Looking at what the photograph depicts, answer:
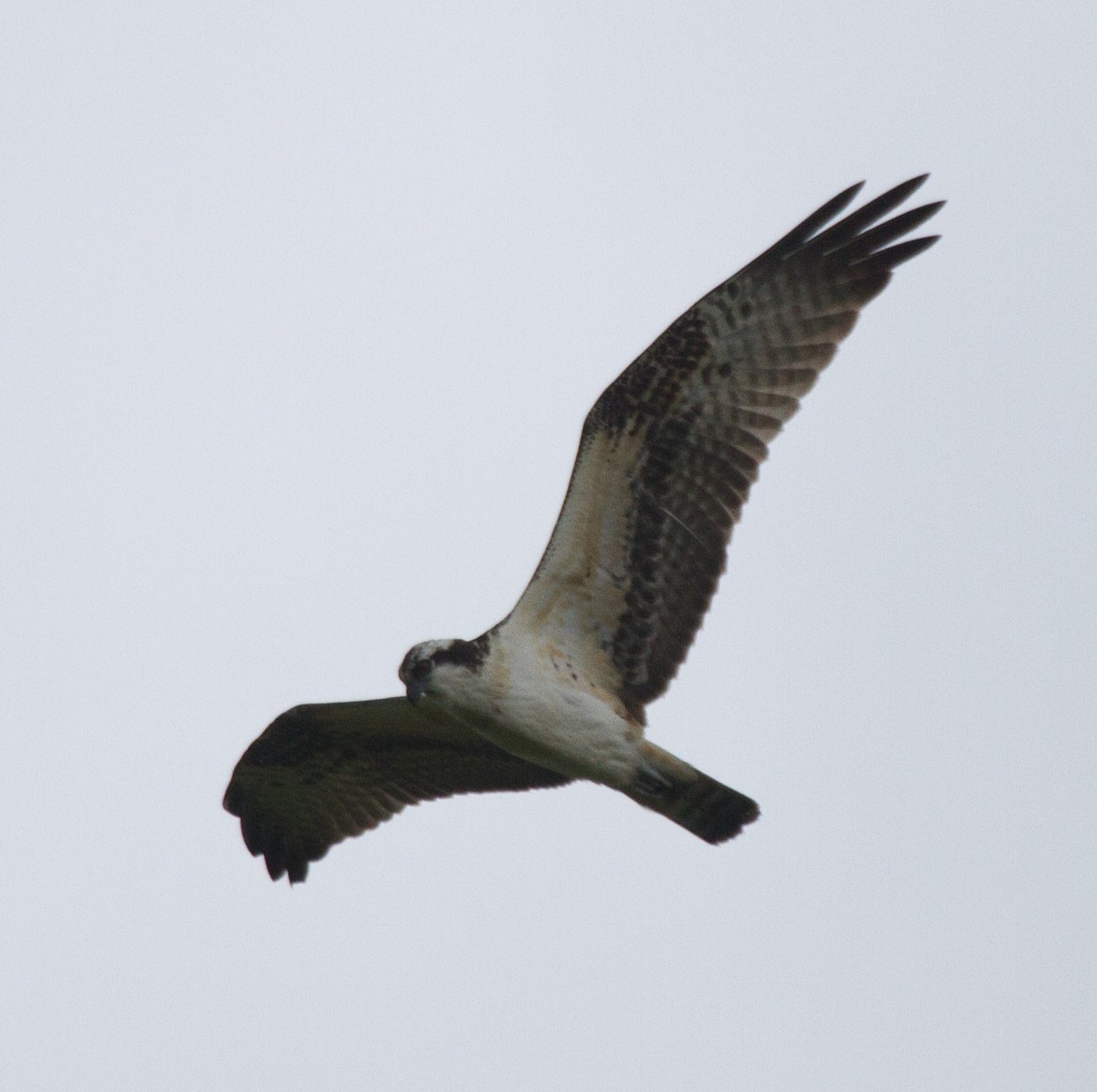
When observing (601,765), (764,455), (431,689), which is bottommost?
(601,765)

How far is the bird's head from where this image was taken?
24.8 ft

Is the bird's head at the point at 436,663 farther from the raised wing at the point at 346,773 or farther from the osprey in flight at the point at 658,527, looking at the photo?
the raised wing at the point at 346,773

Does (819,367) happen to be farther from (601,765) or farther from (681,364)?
(601,765)

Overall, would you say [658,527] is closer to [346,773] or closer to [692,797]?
[692,797]

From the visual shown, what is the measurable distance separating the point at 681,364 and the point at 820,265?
78 cm

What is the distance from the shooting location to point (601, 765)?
7672mm

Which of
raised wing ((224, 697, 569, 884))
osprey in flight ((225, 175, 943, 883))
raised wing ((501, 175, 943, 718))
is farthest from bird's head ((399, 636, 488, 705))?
raised wing ((224, 697, 569, 884))

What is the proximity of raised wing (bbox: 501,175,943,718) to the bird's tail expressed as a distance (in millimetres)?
711

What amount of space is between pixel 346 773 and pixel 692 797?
2.12 m

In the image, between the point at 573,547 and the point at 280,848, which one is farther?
the point at 280,848

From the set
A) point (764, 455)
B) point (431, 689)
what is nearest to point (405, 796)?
point (431, 689)

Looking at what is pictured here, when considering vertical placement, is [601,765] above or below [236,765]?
below

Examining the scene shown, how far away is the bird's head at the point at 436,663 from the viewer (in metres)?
7.55

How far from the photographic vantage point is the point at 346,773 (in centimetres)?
895
